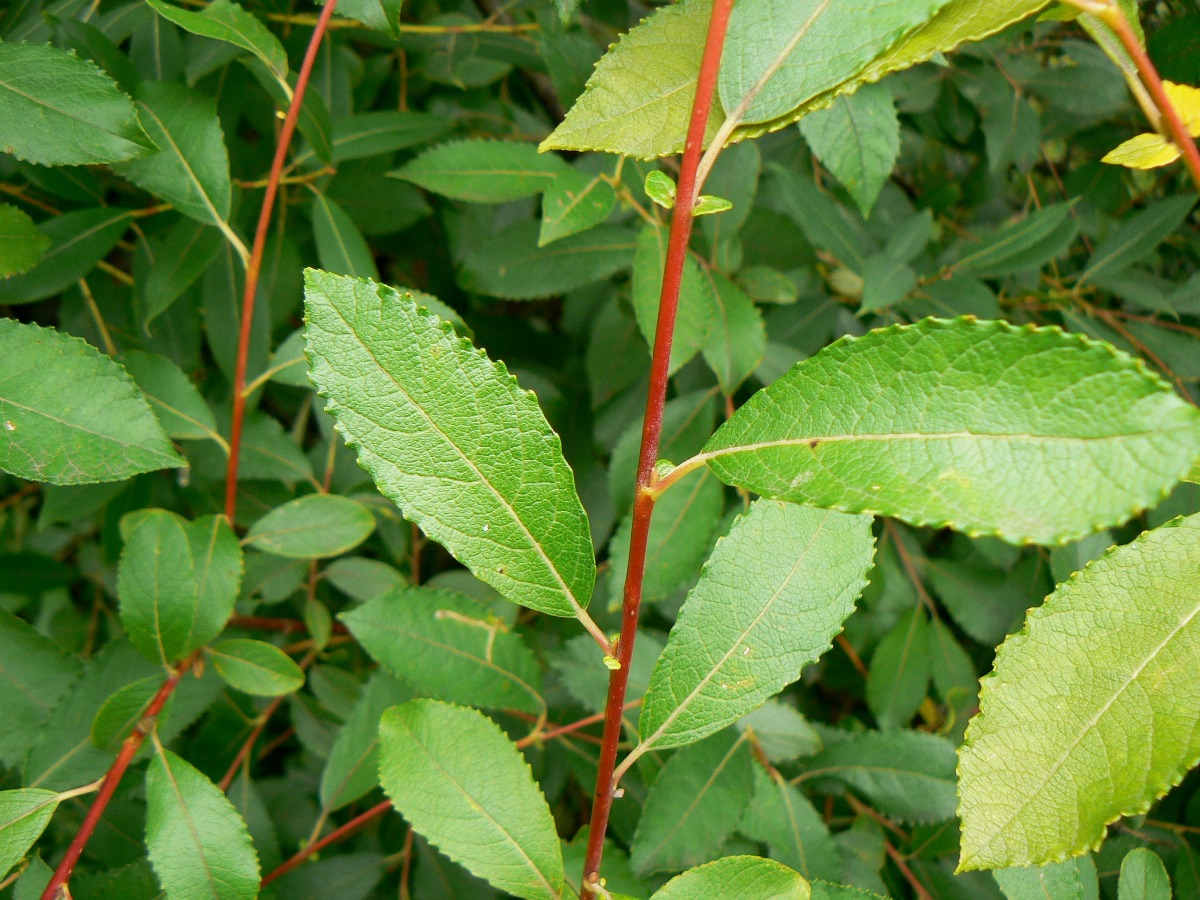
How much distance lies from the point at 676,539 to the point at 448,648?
29 centimetres

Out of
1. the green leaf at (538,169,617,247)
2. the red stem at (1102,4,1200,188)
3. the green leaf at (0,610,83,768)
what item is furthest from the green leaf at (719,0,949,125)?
the green leaf at (0,610,83,768)

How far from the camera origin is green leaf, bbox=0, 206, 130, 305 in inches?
38.0

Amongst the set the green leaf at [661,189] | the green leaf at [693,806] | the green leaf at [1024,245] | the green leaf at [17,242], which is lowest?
the green leaf at [693,806]

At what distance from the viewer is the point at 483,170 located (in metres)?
1.02

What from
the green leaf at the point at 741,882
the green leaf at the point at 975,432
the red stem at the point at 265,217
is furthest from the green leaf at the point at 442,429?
the red stem at the point at 265,217

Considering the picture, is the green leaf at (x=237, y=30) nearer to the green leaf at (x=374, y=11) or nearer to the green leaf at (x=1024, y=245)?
the green leaf at (x=374, y=11)

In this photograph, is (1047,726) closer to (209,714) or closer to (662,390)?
(662,390)

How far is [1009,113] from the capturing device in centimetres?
132

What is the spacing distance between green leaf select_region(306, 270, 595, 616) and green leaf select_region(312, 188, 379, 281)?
1.87 ft

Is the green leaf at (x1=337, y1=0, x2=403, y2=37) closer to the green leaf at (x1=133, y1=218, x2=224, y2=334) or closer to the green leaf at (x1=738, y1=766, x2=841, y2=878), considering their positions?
the green leaf at (x1=133, y1=218, x2=224, y2=334)

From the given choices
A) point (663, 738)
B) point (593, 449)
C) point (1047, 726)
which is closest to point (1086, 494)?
point (1047, 726)

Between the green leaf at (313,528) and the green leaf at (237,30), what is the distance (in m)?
0.45

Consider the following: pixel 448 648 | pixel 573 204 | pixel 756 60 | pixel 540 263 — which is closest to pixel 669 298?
pixel 756 60

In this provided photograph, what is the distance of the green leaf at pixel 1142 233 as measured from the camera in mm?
1203
